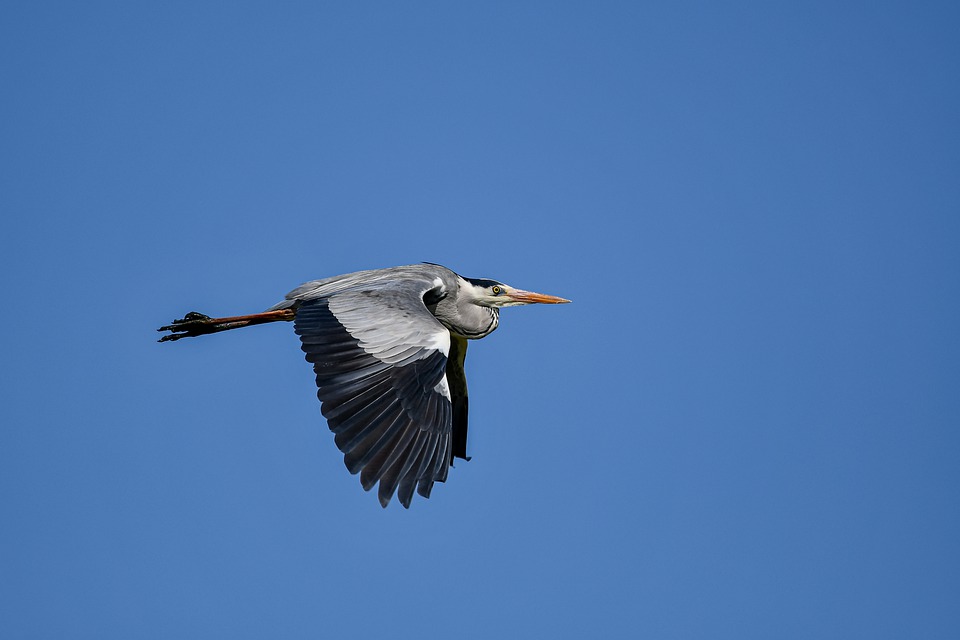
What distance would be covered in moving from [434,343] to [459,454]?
2248 mm

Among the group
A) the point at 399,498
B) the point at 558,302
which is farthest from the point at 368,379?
the point at 558,302

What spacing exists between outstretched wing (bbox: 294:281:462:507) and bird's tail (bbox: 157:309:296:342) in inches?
61.8

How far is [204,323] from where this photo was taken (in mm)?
9859

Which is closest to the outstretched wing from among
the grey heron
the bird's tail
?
the grey heron

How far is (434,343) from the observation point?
7848 millimetres

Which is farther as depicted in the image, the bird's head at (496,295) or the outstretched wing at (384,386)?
the bird's head at (496,295)

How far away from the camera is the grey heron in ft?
22.4

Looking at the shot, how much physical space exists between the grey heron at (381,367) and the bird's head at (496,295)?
1.76 ft

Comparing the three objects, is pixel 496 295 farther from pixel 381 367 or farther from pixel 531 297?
pixel 381 367

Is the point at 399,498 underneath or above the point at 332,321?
underneath

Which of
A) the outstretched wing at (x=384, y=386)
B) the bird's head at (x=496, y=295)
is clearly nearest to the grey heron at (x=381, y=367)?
the outstretched wing at (x=384, y=386)

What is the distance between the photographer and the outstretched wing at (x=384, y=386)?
680 cm

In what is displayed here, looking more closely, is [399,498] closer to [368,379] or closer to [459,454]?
[368,379]

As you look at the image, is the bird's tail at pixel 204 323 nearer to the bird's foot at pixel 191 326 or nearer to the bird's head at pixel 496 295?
the bird's foot at pixel 191 326
